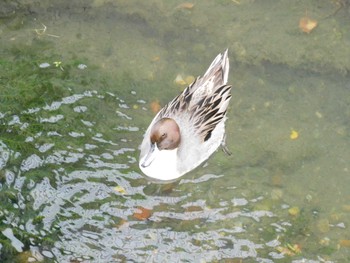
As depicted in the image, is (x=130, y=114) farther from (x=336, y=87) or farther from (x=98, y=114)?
(x=336, y=87)

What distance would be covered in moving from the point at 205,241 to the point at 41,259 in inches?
57.2

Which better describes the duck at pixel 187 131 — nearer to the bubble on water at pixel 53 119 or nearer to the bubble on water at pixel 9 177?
the bubble on water at pixel 53 119

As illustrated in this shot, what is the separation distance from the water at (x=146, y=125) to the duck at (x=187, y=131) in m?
0.17

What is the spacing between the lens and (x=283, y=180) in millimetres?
6652

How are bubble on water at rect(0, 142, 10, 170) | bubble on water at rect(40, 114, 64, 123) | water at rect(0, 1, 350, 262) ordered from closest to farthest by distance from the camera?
water at rect(0, 1, 350, 262)
bubble on water at rect(0, 142, 10, 170)
bubble on water at rect(40, 114, 64, 123)

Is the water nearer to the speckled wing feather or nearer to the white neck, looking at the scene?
the white neck

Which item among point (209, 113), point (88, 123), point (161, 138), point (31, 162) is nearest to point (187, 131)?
point (209, 113)

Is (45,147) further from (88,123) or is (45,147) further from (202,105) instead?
(202,105)

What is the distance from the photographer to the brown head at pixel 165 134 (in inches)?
249

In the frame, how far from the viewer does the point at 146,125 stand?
22.8 feet

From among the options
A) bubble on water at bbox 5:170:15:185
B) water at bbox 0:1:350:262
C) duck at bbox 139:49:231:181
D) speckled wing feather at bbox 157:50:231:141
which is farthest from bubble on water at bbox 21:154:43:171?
speckled wing feather at bbox 157:50:231:141

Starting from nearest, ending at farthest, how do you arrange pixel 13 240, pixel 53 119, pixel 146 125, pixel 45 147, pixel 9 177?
1. pixel 13 240
2. pixel 9 177
3. pixel 45 147
4. pixel 53 119
5. pixel 146 125

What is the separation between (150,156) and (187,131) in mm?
543

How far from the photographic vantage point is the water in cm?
612
